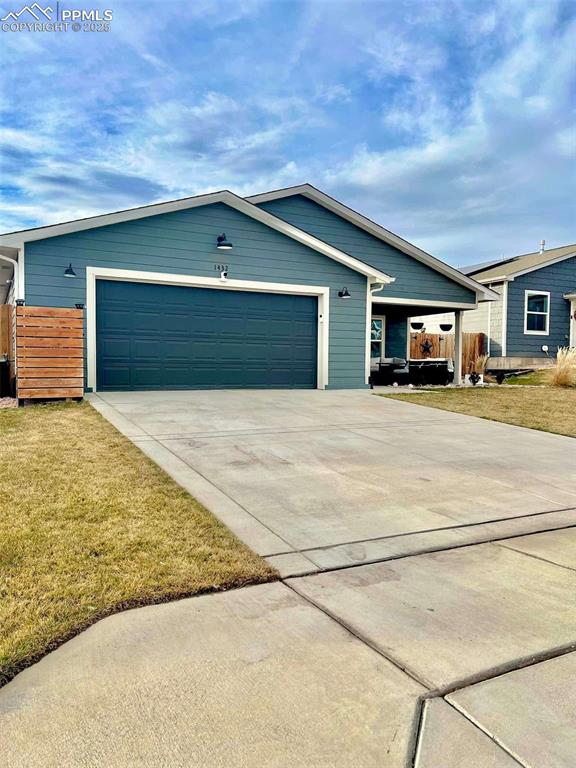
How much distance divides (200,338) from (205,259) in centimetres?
168

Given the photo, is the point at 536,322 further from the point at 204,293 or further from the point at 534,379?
the point at 204,293

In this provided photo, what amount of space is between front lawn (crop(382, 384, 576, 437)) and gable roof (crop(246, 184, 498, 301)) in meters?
3.93

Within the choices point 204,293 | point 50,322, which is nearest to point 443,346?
point 204,293

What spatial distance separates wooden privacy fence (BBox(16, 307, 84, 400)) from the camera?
8.80 metres

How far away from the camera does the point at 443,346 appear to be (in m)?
19.6

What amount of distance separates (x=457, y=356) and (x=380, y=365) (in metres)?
2.42

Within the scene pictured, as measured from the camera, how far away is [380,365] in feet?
53.4

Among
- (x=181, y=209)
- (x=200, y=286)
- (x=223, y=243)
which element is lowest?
(x=200, y=286)

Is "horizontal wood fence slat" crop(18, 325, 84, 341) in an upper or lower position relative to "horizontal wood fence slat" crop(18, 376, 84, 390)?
upper

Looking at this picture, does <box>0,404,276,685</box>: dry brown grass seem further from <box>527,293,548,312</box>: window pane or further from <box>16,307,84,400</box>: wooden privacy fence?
<box>527,293,548,312</box>: window pane

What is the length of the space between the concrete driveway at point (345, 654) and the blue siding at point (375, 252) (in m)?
11.8

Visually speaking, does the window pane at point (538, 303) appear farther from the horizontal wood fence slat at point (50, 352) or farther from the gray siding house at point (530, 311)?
the horizontal wood fence slat at point (50, 352)

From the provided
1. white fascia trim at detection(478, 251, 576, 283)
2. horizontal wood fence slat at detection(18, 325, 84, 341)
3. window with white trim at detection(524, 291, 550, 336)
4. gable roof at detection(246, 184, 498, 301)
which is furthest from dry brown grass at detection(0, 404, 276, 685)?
window with white trim at detection(524, 291, 550, 336)

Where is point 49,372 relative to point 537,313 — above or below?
below
